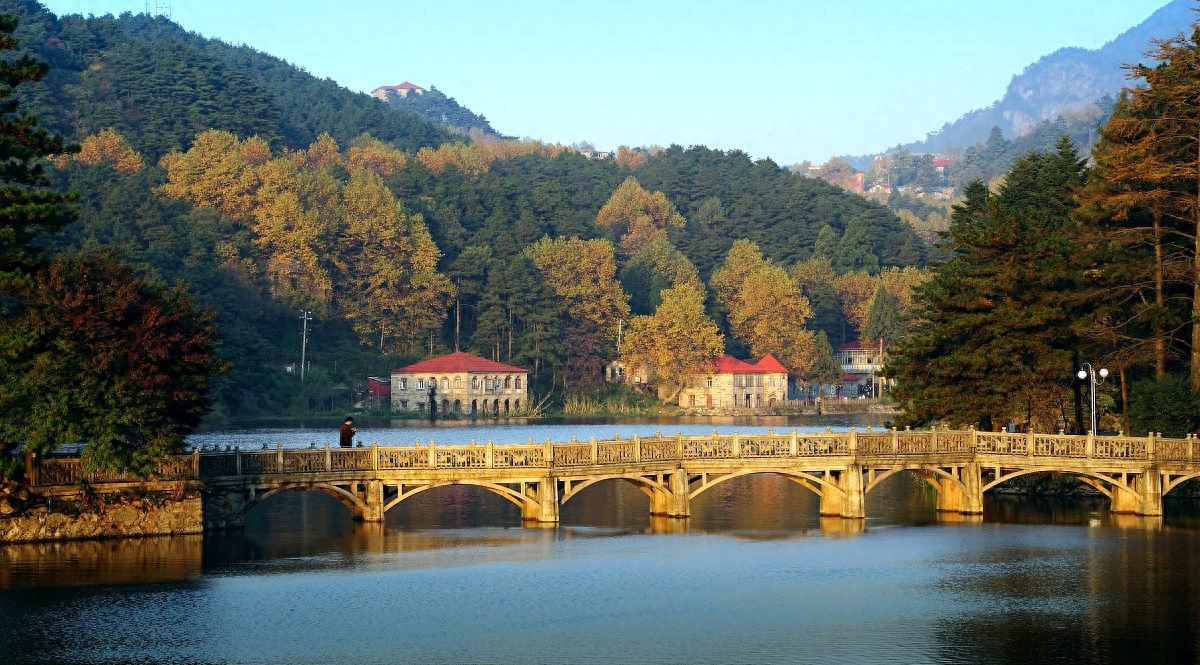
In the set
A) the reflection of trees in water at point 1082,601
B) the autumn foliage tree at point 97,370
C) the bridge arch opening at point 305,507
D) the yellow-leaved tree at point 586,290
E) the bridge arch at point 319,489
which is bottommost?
the reflection of trees in water at point 1082,601

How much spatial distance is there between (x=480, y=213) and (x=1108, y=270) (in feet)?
456

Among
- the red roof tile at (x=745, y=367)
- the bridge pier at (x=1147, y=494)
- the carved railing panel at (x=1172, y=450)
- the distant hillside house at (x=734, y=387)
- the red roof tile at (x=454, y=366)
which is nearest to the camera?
the carved railing panel at (x=1172, y=450)

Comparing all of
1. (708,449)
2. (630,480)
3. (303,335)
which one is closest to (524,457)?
(630,480)

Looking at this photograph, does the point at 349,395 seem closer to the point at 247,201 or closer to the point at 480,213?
the point at 247,201

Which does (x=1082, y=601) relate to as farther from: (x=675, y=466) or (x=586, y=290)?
(x=586, y=290)

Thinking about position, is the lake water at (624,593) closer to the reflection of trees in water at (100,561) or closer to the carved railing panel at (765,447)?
the reflection of trees in water at (100,561)

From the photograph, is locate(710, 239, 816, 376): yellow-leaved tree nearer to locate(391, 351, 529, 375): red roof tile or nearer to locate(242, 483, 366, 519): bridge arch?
locate(391, 351, 529, 375): red roof tile

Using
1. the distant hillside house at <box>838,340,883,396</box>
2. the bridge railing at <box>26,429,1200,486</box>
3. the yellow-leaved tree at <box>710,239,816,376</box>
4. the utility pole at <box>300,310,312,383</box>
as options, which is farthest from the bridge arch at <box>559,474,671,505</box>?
the distant hillside house at <box>838,340,883,396</box>

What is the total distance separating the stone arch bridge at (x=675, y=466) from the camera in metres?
48.1

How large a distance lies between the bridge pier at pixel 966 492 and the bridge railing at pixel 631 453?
2.83 ft

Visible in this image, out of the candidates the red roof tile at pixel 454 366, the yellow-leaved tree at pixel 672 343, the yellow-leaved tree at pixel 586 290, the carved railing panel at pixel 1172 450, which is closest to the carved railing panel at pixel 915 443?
the carved railing panel at pixel 1172 450

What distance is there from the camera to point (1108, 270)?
199ft

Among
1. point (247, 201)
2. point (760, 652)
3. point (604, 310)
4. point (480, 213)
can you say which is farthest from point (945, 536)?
point (480, 213)

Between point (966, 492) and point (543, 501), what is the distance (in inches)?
610
